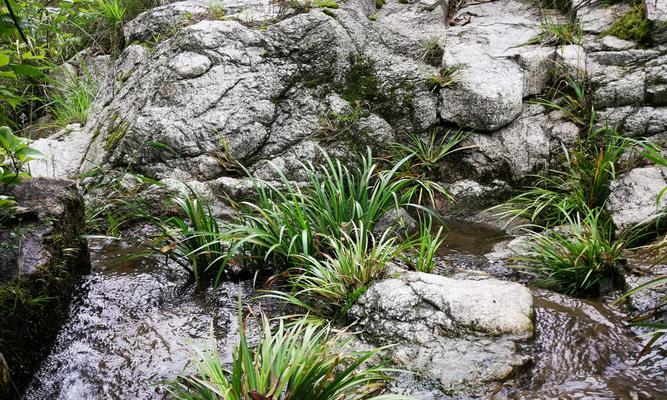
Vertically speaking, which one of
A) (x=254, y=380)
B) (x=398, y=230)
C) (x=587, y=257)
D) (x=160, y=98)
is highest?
(x=160, y=98)

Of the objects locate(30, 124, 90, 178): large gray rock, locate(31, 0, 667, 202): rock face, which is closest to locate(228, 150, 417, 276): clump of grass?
locate(31, 0, 667, 202): rock face

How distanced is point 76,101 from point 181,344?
538 centimetres

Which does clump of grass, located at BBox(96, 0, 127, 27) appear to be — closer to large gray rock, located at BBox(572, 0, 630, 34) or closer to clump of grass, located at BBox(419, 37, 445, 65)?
clump of grass, located at BBox(419, 37, 445, 65)

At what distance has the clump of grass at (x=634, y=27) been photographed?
17.4ft

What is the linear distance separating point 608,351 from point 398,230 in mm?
2124

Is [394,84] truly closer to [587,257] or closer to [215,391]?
[587,257]

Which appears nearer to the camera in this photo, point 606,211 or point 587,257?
point 587,257

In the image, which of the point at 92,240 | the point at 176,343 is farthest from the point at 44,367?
the point at 92,240

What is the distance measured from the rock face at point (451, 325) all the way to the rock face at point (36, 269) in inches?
73.2

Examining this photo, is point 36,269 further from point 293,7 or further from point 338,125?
point 293,7

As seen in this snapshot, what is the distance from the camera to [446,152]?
5.28 metres

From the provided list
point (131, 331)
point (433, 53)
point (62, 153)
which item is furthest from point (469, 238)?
point (62, 153)

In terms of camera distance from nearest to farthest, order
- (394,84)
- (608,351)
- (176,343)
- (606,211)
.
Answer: (608,351)
(176,343)
(606,211)
(394,84)

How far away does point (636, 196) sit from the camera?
13.3 ft
